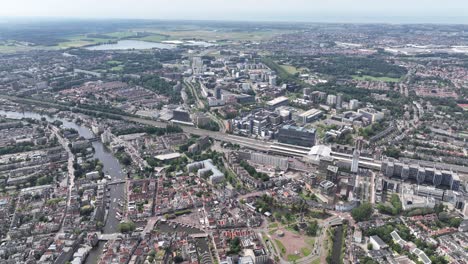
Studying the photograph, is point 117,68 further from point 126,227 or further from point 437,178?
point 437,178

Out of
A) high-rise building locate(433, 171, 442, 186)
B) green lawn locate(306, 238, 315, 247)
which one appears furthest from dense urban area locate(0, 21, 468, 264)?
high-rise building locate(433, 171, 442, 186)

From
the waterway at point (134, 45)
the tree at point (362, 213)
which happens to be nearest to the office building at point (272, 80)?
the tree at point (362, 213)

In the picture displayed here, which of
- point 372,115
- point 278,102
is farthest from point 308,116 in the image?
point 372,115

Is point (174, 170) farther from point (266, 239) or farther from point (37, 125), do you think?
point (37, 125)

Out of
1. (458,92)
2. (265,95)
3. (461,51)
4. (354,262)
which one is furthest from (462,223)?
(461,51)

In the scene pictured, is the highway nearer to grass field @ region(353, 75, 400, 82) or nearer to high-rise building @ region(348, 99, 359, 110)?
high-rise building @ region(348, 99, 359, 110)

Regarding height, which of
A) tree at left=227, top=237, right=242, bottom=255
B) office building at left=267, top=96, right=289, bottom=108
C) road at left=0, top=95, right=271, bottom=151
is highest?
office building at left=267, top=96, right=289, bottom=108

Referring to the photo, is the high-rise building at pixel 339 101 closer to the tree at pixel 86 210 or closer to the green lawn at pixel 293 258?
the green lawn at pixel 293 258
